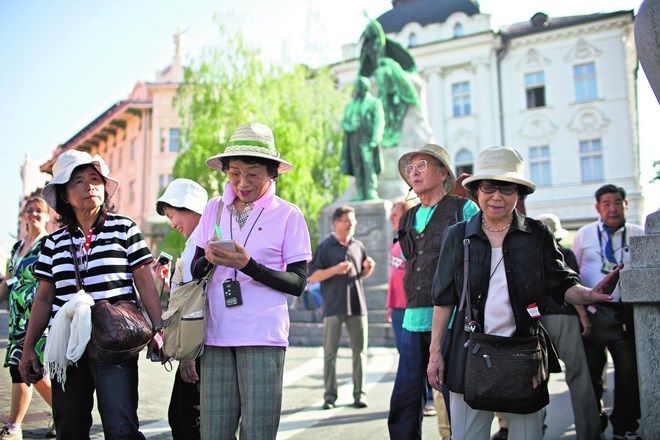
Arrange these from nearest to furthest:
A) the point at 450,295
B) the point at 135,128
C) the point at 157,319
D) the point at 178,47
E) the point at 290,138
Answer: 1. the point at 450,295
2. the point at 157,319
3. the point at 290,138
4. the point at 135,128
5. the point at 178,47

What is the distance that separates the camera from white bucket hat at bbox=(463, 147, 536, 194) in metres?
3.21

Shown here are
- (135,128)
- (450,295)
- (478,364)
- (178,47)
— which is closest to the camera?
(478,364)

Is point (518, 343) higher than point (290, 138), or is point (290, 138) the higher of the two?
point (290, 138)

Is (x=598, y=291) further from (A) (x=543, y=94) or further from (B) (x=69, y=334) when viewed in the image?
(A) (x=543, y=94)

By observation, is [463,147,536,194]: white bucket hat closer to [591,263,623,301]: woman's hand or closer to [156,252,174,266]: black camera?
[591,263,623,301]: woman's hand

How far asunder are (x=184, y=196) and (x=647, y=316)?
2.93 m

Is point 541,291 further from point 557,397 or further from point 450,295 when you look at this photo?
point 557,397

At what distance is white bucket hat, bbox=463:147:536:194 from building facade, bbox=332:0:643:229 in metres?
32.9

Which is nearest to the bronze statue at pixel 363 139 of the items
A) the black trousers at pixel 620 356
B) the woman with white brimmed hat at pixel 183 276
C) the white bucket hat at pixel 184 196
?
the black trousers at pixel 620 356

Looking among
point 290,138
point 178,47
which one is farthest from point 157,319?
point 178,47

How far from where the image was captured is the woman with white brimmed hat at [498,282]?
3.06m

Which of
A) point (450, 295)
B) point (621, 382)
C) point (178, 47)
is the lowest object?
point (621, 382)

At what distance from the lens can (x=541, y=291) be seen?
3113 millimetres

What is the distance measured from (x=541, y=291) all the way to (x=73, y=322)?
7.46 feet
